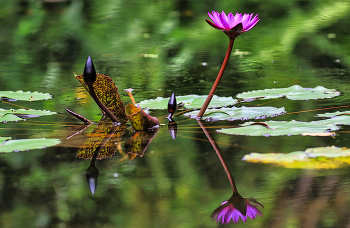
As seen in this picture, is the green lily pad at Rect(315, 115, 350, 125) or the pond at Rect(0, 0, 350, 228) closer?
the pond at Rect(0, 0, 350, 228)

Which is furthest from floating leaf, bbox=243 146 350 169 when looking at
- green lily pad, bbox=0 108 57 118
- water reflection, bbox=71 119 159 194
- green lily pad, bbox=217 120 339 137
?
green lily pad, bbox=0 108 57 118

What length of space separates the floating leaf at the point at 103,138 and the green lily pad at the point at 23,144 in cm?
10

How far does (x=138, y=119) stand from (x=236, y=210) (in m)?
0.66

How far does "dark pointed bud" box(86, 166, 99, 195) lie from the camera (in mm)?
1003

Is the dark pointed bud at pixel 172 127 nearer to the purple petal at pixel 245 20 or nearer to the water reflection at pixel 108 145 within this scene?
the water reflection at pixel 108 145

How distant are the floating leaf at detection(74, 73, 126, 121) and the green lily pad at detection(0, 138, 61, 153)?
0.34m

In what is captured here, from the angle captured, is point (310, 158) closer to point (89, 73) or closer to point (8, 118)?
point (89, 73)

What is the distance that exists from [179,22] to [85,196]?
4.35m

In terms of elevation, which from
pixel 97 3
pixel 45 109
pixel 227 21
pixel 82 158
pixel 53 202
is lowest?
pixel 97 3

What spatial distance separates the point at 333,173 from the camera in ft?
3.29

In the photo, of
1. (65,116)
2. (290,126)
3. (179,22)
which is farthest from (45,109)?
(179,22)

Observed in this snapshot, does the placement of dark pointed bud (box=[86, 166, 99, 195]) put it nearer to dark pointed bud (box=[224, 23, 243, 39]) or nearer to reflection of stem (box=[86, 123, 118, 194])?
reflection of stem (box=[86, 123, 118, 194])

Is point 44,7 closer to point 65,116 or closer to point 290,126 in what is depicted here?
point 65,116

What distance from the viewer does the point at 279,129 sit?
1.29 m
